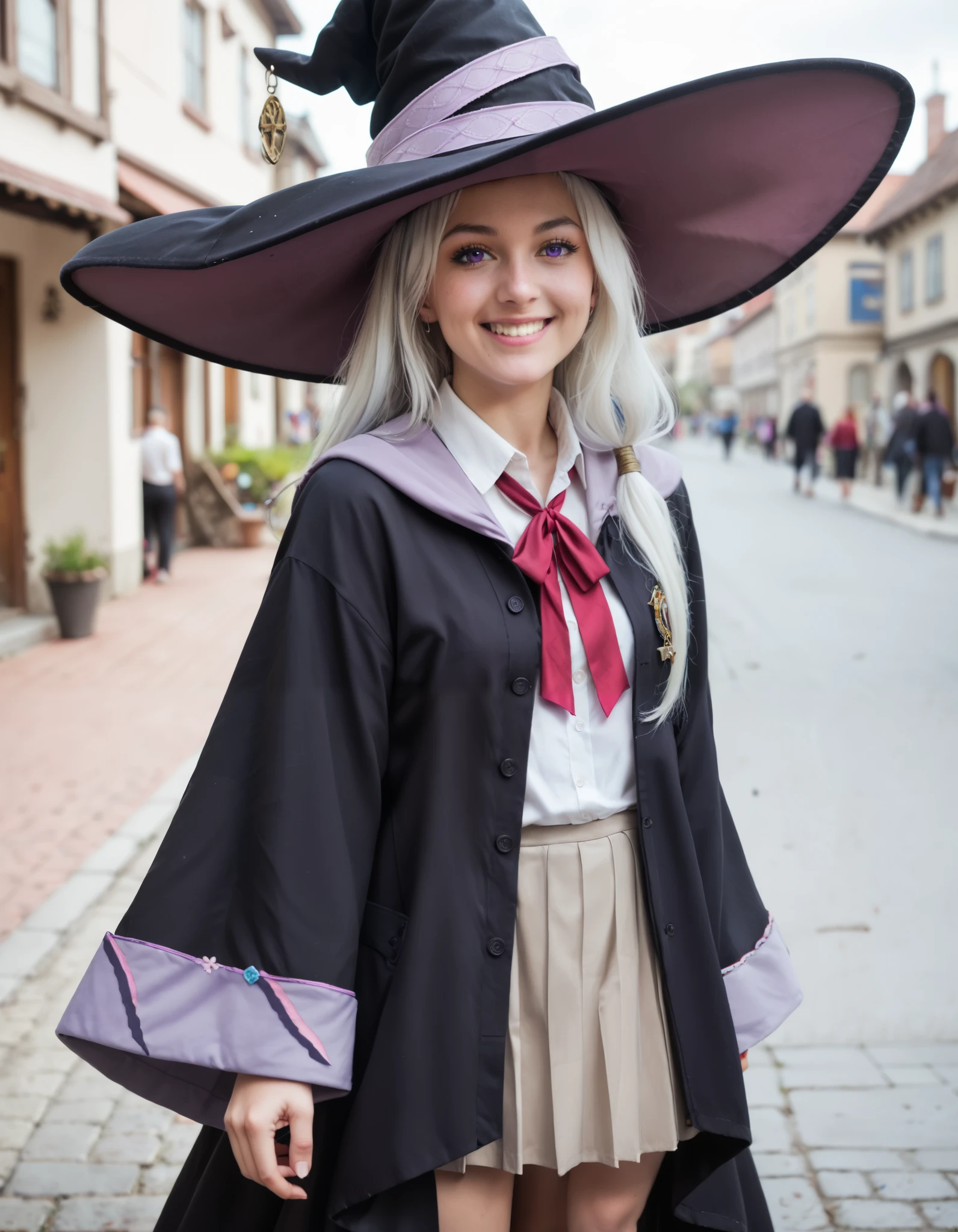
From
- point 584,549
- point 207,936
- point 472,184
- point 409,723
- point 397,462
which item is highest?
point 472,184

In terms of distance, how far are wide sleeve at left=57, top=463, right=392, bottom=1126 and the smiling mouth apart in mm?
352

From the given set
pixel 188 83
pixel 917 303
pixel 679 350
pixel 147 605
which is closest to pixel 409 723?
pixel 147 605

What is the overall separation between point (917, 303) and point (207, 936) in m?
32.8

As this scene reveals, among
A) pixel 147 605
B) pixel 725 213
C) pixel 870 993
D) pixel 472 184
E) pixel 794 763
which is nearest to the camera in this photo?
pixel 472 184

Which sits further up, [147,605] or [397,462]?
[397,462]

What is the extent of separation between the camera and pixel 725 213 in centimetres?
187

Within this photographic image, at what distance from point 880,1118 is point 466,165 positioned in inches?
103

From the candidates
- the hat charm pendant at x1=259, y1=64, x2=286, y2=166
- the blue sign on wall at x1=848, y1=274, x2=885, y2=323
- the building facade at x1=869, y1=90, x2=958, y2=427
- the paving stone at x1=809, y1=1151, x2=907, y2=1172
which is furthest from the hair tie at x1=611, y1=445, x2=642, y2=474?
the blue sign on wall at x1=848, y1=274, x2=885, y2=323

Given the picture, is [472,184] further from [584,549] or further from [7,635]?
[7,635]

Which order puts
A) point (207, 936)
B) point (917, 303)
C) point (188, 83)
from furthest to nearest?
point (917, 303)
point (188, 83)
point (207, 936)

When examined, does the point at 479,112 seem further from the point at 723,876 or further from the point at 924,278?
the point at 924,278

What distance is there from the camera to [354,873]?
1492 millimetres

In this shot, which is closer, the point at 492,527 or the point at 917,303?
the point at 492,527

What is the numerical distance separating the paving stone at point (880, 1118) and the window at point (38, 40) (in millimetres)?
9037
